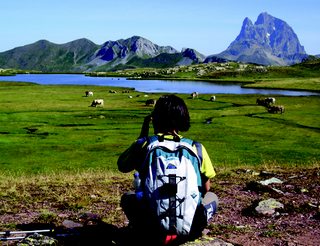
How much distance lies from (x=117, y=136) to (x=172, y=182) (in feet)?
140

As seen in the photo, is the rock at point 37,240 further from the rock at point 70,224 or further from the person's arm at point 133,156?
the person's arm at point 133,156

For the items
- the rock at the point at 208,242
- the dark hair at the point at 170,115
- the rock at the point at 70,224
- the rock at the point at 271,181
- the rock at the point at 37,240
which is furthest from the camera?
the rock at the point at 271,181

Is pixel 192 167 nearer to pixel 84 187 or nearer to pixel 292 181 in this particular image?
pixel 84 187

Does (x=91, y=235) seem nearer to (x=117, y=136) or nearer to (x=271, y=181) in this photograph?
(x=271, y=181)

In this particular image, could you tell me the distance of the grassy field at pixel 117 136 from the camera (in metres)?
34.2

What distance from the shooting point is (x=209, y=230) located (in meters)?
10.5

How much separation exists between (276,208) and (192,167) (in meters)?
6.43

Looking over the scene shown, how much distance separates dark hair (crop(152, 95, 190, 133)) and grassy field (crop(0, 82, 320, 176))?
16.9 m

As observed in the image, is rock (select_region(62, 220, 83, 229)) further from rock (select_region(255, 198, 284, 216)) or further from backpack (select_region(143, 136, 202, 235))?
rock (select_region(255, 198, 284, 216))

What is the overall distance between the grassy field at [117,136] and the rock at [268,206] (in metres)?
10.6

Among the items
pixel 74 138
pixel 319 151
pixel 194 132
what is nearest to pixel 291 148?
pixel 319 151

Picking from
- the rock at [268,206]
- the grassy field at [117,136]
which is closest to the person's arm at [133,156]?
the rock at [268,206]

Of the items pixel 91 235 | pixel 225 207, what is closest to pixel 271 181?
pixel 225 207

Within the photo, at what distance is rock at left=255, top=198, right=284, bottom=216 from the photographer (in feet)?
40.7
